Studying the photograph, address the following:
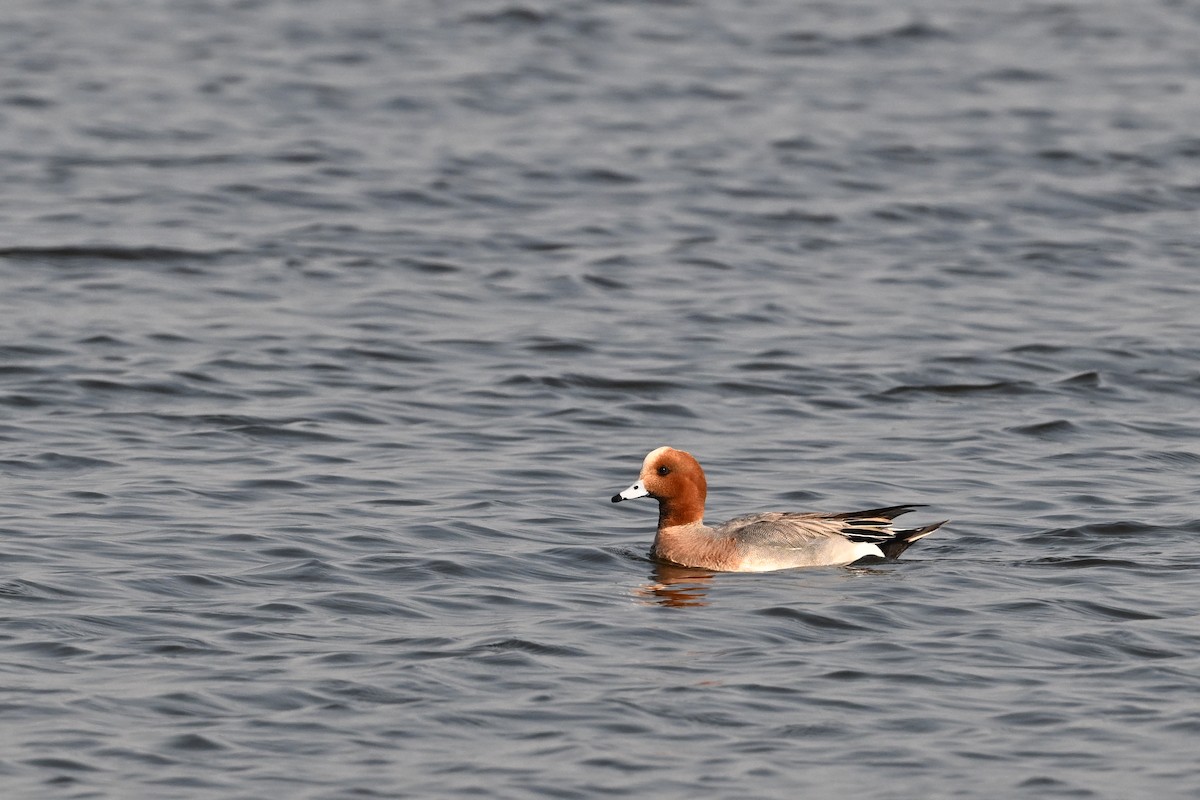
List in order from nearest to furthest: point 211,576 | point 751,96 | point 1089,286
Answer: point 211,576
point 1089,286
point 751,96

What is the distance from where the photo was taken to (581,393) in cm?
1561

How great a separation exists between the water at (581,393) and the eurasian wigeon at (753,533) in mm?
190

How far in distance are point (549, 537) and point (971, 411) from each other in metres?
4.49

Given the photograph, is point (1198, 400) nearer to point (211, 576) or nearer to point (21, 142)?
point (211, 576)

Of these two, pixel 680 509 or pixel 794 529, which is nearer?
pixel 794 529

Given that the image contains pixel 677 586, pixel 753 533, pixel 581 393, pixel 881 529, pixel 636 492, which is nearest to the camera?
pixel 677 586

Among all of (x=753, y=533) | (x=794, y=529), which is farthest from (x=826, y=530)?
(x=753, y=533)

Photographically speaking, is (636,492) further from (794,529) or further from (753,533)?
(794,529)

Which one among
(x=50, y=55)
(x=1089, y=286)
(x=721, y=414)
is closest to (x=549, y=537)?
(x=721, y=414)

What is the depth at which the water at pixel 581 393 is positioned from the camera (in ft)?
29.1

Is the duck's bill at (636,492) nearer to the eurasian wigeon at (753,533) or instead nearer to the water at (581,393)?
the eurasian wigeon at (753,533)

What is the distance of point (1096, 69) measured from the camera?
28.2m

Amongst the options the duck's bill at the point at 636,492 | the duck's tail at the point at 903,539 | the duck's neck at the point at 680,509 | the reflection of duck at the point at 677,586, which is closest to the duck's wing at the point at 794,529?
the duck's tail at the point at 903,539

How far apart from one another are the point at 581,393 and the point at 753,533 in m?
4.11
